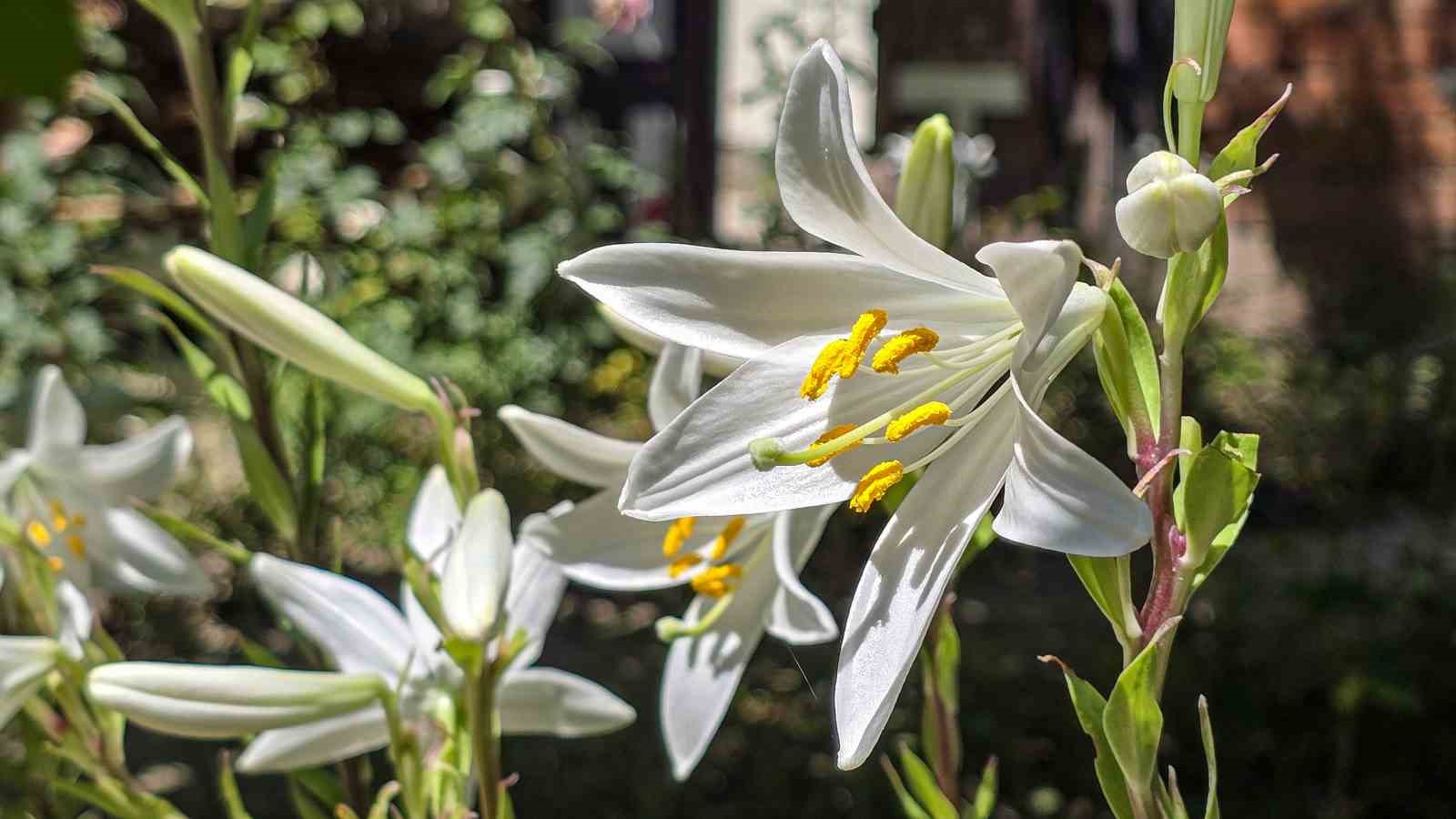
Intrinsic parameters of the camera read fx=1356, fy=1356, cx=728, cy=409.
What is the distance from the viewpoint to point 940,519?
1.70 feet

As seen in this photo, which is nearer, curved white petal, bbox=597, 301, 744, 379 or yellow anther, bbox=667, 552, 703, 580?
curved white petal, bbox=597, 301, 744, 379

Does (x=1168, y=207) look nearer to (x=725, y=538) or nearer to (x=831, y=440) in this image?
(x=831, y=440)

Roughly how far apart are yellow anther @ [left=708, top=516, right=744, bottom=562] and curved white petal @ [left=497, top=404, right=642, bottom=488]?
62 millimetres

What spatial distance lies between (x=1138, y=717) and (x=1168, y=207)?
0.17 metres

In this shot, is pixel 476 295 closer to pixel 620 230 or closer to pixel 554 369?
pixel 554 369

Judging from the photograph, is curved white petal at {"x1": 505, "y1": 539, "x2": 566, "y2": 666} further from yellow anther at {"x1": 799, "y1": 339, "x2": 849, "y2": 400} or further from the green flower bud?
the green flower bud

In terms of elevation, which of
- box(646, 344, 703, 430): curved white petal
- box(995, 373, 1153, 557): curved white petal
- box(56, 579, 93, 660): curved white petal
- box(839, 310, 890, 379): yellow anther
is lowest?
box(56, 579, 93, 660): curved white petal

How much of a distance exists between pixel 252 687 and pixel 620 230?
115 inches

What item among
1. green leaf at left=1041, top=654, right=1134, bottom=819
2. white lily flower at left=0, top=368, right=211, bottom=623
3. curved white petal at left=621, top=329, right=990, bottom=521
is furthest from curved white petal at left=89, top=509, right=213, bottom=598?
green leaf at left=1041, top=654, right=1134, bottom=819

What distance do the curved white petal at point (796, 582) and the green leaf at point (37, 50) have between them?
1.21 ft

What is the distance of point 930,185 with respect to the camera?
0.60 metres

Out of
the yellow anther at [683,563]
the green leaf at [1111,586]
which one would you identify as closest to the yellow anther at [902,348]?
the green leaf at [1111,586]

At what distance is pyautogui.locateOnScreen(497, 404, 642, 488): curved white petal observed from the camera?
677mm

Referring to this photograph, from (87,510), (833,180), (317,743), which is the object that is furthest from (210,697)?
(87,510)
